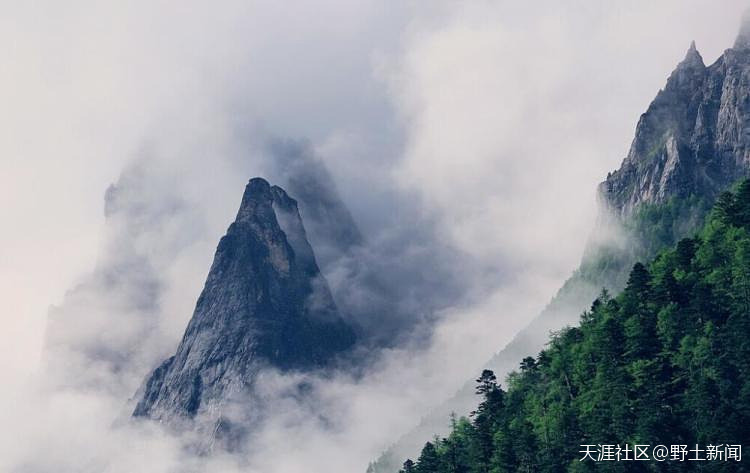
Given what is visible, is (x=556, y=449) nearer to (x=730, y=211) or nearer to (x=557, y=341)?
(x=557, y=341)

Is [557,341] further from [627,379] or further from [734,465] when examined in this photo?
[734,465]

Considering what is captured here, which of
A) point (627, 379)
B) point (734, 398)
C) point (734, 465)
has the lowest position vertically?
point (734, 465)

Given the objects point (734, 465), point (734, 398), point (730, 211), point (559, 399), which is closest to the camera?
point (734, 465)

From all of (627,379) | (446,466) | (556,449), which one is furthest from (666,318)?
(446,466)

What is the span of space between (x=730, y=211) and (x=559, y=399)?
36.6 meters

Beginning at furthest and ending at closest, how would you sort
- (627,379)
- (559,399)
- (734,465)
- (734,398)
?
1. (559,399)
2. (627,379)
3. (734,398)
4. (734,465)

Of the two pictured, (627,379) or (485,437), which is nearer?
(627,379)

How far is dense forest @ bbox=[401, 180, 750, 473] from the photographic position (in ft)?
456

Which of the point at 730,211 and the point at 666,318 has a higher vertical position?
the point at 730,211

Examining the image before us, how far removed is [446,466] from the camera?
6703 inches

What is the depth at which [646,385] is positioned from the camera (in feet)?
487

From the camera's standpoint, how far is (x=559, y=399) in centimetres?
16375

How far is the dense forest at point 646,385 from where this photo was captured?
139 metres

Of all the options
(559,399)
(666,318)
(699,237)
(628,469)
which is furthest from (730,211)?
(628,469)
